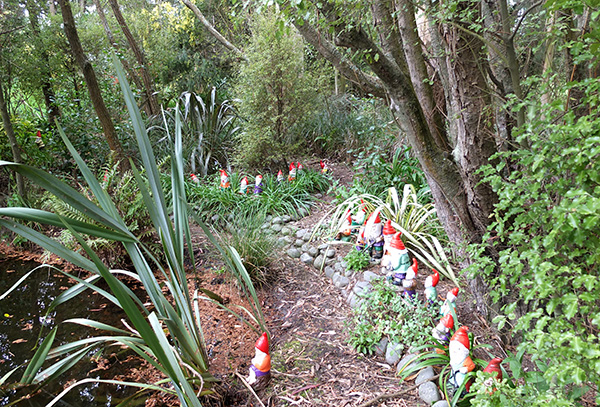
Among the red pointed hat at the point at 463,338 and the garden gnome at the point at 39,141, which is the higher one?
the garden gnome at the point at 39,141

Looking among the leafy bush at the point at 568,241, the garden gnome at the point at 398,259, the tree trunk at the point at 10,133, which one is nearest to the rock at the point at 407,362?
the garden gnome at the point at 398,259

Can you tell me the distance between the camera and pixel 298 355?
1.82 metres

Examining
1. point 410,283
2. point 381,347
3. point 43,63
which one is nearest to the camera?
point 381,347

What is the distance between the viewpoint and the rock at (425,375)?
1502 millimetres

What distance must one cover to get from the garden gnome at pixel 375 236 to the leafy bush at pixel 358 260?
0.21 feet

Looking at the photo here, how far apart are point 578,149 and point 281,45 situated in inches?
137

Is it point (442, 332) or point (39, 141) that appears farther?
point (39, 141)

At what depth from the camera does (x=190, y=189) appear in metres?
3.88

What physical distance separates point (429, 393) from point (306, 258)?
4.91ft

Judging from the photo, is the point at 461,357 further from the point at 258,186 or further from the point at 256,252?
the point at 258,186

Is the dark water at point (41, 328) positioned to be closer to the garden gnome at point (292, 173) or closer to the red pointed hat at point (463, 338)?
the red pointed hat at point (463, 338)

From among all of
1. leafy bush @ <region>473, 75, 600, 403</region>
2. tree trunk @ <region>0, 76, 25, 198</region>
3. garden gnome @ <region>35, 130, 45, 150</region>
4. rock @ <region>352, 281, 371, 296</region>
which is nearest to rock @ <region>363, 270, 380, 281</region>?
rock @ <region>352, 281, 371, 296</region>

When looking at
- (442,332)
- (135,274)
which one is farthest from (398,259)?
(135,274)

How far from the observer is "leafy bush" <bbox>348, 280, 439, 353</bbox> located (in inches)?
66.9
